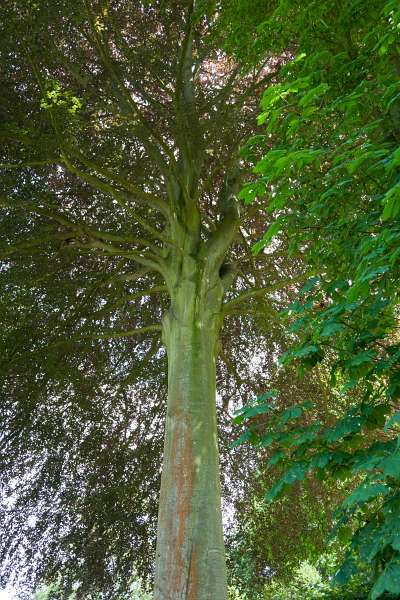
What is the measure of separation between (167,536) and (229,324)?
17.0 ft

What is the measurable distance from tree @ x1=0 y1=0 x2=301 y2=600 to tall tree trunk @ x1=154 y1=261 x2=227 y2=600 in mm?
14

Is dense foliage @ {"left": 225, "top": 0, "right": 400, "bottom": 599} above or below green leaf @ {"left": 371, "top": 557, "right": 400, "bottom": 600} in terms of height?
above

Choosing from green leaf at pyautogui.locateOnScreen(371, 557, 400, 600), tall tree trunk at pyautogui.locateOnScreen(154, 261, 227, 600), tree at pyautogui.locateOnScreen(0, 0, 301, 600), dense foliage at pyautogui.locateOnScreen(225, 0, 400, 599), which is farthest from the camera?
tree at pyautogui.locateOnScreen(0, 0, 301, 600)

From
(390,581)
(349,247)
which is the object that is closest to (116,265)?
(349,247)

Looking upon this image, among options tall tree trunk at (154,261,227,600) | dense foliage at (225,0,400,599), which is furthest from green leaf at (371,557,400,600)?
tall tree trunk at (154,261,227,600)

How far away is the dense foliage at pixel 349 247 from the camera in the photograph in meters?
2.23

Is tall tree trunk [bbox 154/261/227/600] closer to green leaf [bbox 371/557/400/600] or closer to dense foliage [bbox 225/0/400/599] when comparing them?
dense foliage [bbox 225/0/400/599]

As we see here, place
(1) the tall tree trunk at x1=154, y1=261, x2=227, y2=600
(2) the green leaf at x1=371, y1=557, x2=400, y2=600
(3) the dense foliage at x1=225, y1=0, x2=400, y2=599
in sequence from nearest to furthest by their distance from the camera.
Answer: (2) the green leaf at x1=371, y1=557, x2=400, y2=600 → (3) the dense foliage at x1=225, y1=0, x2=400, y2=599 → (1) the tall tree trunk at x1=154, y1=261, x2=227, y2=600

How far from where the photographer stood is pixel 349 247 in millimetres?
2896

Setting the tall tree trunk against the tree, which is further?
the tree

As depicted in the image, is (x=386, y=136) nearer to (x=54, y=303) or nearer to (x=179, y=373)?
(x=179, y=373)

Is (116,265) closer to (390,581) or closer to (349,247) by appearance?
(349,247)

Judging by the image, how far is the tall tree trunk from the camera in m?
4.23

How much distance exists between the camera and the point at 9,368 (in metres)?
6.97
